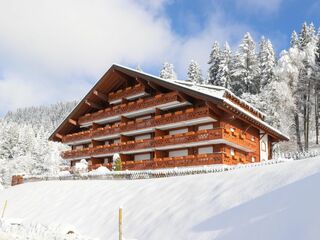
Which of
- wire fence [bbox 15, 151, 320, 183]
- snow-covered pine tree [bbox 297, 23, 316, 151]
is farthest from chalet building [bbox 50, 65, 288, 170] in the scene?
snow-covered pine tree [bbox 297, 23, 316, 151]

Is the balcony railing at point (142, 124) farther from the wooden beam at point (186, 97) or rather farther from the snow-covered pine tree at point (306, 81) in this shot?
the snow-covered pine tree at point (306, 81)

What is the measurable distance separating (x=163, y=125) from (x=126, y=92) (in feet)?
21.4

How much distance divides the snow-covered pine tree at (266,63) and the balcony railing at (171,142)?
67.8 ft

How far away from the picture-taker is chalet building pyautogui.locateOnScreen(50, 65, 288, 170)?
1169 inches

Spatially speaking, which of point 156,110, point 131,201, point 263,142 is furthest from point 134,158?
point 131,201

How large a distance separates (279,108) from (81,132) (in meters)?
25.1

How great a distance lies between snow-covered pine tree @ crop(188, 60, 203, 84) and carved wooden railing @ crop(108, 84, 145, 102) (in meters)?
24.7

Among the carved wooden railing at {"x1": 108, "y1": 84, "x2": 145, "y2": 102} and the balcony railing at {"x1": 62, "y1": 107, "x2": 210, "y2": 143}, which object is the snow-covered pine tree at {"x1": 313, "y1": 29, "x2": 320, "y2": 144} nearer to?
the balcony railing at {"x1": 62, "y1": 107, "x2": 210, "y2": 143}

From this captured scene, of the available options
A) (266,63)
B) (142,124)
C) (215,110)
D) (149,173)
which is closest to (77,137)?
(142,124)

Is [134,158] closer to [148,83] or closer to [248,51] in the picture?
[148,83]

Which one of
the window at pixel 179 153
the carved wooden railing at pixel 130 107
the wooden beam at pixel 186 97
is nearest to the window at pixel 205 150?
the window at pixel 179 153

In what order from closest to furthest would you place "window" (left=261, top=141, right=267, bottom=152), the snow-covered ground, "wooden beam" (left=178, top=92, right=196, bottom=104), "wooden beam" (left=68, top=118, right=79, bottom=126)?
the snow-covered ground → "wooden beam" (left=178, top=92, right=196, bottom=104) → "window" (left=261, top=141, right=267, bottom=152) → "wooden beam" (left=68, top=118, right=79, bottom=126)

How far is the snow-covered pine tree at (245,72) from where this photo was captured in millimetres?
54344

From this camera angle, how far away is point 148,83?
1335 inches
